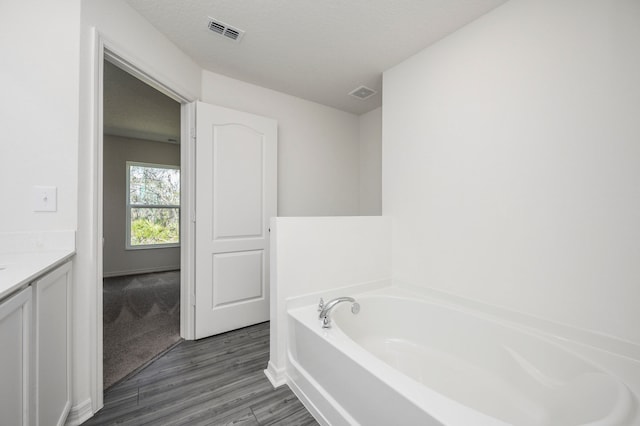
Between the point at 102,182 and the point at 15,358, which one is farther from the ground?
the point at 102,182

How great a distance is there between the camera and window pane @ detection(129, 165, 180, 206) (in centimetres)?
472

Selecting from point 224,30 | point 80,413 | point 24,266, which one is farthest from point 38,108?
point 80,413

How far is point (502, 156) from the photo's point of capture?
162 centimetres

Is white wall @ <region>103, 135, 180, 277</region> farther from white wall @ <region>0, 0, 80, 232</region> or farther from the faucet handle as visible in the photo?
the faucet handle

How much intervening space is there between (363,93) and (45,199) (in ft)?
8.85

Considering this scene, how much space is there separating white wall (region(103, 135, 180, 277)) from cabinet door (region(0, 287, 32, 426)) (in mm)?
4363

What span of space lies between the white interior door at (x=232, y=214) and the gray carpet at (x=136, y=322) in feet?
1.23

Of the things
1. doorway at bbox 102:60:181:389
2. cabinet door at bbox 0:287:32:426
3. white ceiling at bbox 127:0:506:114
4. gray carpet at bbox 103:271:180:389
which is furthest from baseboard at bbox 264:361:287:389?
white ceiling at bbox 127:0:506:114

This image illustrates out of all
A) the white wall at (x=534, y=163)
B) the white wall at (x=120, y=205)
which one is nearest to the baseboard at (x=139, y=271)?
the white wall at (x=120, y=205)

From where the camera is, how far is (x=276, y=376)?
1743mm

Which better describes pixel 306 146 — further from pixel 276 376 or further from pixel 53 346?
pixel 53 346

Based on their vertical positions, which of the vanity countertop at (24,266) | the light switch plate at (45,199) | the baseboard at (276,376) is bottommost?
the baseboard at (276,376)

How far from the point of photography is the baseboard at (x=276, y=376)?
1723 mm

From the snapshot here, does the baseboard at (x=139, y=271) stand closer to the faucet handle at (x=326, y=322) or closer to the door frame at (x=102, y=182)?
the door frame at (x=102, y=182)
